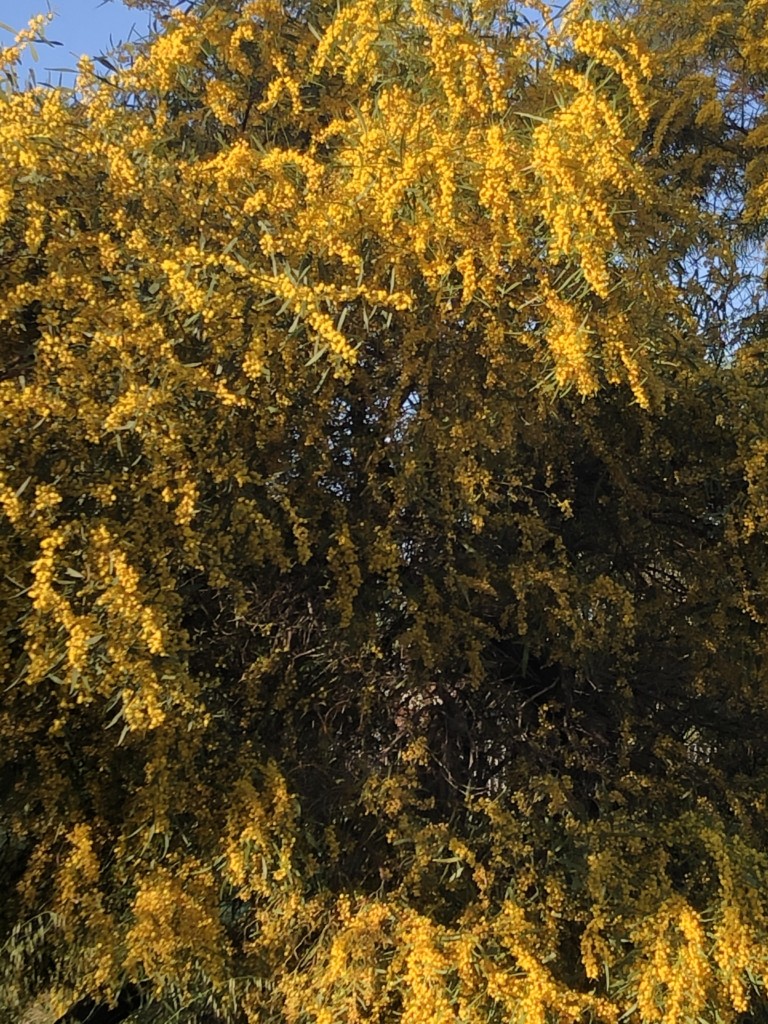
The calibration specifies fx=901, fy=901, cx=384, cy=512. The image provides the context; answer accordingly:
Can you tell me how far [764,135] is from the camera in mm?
4707

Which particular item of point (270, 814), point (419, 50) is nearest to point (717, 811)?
point (270, 814)

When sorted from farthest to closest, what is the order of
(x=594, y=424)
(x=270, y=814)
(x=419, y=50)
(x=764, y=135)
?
(x=764, y=135), (x=594, y=424), (x=419, y=50), (x=270, y=814)

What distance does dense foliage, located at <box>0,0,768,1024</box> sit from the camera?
104 inches

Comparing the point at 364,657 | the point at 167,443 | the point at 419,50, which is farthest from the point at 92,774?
the point at 419,50

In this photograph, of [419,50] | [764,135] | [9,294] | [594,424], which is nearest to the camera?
[9,294]

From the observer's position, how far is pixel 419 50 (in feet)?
10.9

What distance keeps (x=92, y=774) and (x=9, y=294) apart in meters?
1.64

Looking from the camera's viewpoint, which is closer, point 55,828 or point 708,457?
point 55,828

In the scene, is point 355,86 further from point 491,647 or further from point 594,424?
point 491,647

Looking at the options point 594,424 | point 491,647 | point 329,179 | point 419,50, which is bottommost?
point 491,647

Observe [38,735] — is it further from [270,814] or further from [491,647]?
[491,647]

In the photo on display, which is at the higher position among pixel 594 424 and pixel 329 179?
pixel 329 179

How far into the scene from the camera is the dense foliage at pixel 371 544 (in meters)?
2.64

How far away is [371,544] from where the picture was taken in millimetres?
3076
